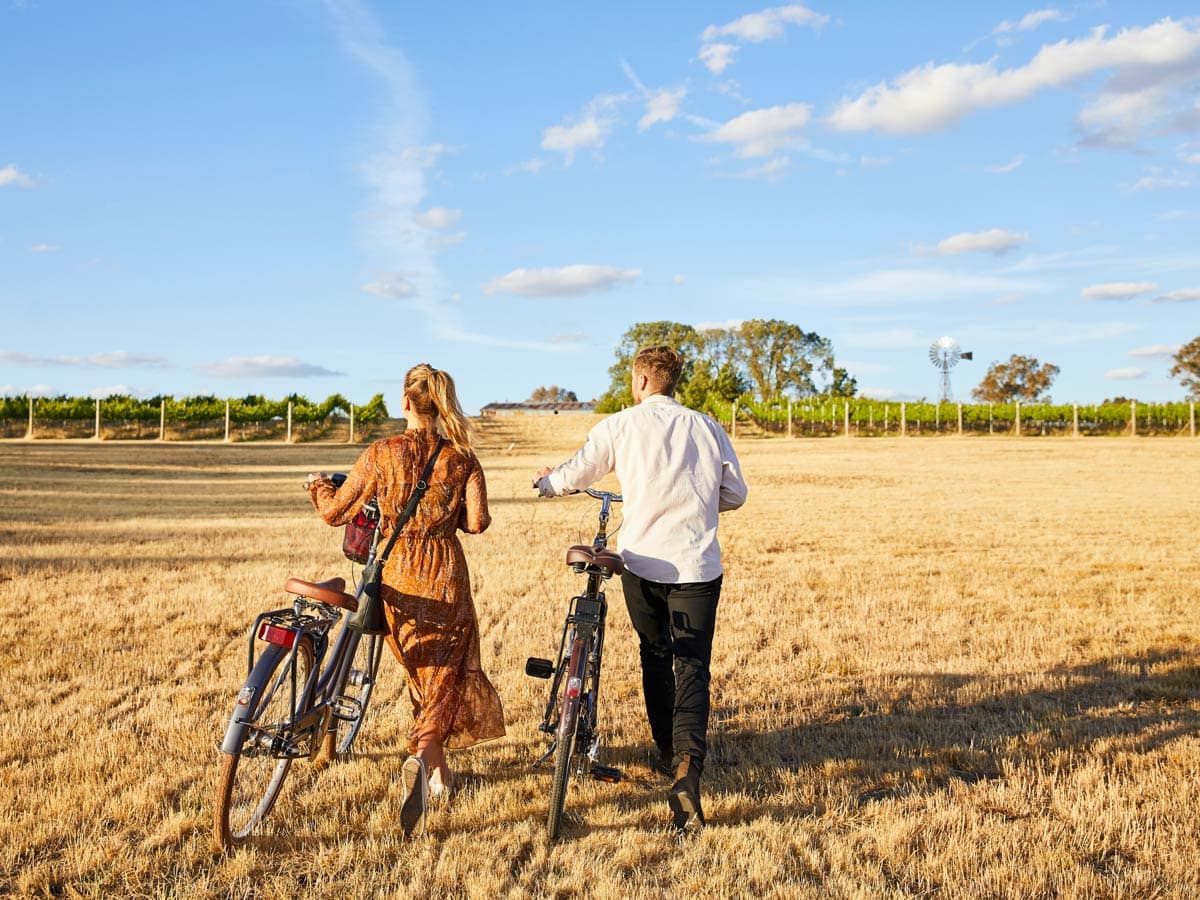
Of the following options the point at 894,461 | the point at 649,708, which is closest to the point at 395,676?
the point at 649,708

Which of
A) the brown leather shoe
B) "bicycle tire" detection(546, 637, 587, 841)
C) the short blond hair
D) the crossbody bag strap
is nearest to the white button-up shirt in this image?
the short blond hair

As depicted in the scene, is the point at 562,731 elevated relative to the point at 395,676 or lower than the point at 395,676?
elevated

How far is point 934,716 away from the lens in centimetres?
572

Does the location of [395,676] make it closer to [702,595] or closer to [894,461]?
[702,595]

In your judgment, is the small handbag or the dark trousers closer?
the small handbag

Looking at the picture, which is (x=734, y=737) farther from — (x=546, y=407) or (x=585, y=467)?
(x=546, y=407)

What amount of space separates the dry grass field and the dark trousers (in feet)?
1.14

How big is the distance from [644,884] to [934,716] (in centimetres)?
286

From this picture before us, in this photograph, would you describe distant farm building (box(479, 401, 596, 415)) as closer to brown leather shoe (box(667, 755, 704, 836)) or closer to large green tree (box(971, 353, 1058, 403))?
large green tree (box(971, 353, 1058, 403))

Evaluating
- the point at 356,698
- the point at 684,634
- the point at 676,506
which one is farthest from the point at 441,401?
the point at 356,698

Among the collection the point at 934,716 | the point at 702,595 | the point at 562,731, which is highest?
the point at 702,595

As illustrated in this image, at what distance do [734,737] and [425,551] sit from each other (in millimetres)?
2132

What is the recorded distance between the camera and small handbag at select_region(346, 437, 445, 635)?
13.2 ft

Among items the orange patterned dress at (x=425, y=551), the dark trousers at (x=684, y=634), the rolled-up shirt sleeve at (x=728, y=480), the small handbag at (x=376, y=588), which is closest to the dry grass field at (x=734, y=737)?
the dark trousers at (x=684, y=634)
